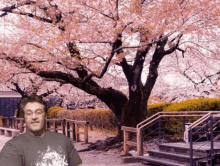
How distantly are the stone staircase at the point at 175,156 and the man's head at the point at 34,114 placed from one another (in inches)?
298

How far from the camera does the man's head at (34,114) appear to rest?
2.28 m

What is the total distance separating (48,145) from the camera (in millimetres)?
2266

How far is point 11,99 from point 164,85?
2089 centimetres

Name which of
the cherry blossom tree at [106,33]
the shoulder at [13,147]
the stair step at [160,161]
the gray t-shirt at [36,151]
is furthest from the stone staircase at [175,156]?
the shoulder at [13,147]

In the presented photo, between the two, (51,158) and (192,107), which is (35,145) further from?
(192,107)

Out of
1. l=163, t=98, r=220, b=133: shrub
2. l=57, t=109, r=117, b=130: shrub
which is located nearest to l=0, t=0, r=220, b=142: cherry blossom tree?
l=163, t=98, r=220, b=133: shrub

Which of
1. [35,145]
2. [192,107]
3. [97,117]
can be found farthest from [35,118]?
[97,117]

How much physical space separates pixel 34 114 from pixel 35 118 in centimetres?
3

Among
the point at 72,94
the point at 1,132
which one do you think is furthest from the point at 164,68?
the point at 1,132

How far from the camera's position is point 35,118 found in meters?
2.28

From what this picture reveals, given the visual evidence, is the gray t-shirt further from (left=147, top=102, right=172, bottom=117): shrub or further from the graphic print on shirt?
(left=147, top=102, right=172, bottom=117): shrub

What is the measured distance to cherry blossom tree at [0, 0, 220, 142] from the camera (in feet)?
34.2

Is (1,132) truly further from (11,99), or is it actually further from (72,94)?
(11,99)

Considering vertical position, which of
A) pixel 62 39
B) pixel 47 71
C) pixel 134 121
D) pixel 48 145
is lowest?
pixel 134 121
